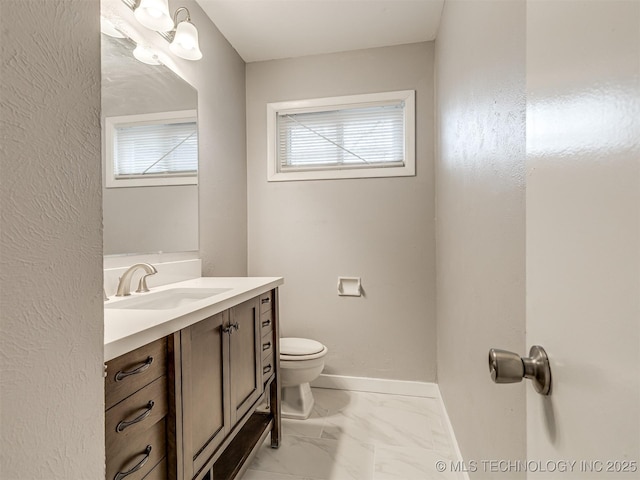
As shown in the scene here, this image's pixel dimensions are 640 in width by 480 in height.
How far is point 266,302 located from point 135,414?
92cm

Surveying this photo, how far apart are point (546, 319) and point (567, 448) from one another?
0.15 m

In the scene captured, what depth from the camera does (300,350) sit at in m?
2.12

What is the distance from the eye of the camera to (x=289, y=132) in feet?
8.77

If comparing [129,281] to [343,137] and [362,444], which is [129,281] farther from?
[343,137]

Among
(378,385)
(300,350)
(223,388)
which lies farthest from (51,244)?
(378,385)

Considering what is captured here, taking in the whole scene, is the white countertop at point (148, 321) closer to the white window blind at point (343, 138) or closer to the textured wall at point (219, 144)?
the textured wall at point (219, 144)

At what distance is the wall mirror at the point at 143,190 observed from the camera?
4.73 feet

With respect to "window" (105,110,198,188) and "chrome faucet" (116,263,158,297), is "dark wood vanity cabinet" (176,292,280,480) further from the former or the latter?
"window" (105,110,198,188)

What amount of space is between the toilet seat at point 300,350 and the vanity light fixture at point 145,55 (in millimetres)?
1735

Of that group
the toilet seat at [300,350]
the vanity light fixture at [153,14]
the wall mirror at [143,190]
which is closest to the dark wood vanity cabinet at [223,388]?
the toilet seat at [300,350]

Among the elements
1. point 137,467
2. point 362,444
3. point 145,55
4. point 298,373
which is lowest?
point 362,444

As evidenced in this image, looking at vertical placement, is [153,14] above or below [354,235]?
above

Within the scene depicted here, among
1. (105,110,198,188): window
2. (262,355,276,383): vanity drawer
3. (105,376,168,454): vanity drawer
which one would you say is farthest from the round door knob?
(105,110,198,188): window

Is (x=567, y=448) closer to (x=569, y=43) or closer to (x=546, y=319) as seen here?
(x=546, y=319)
